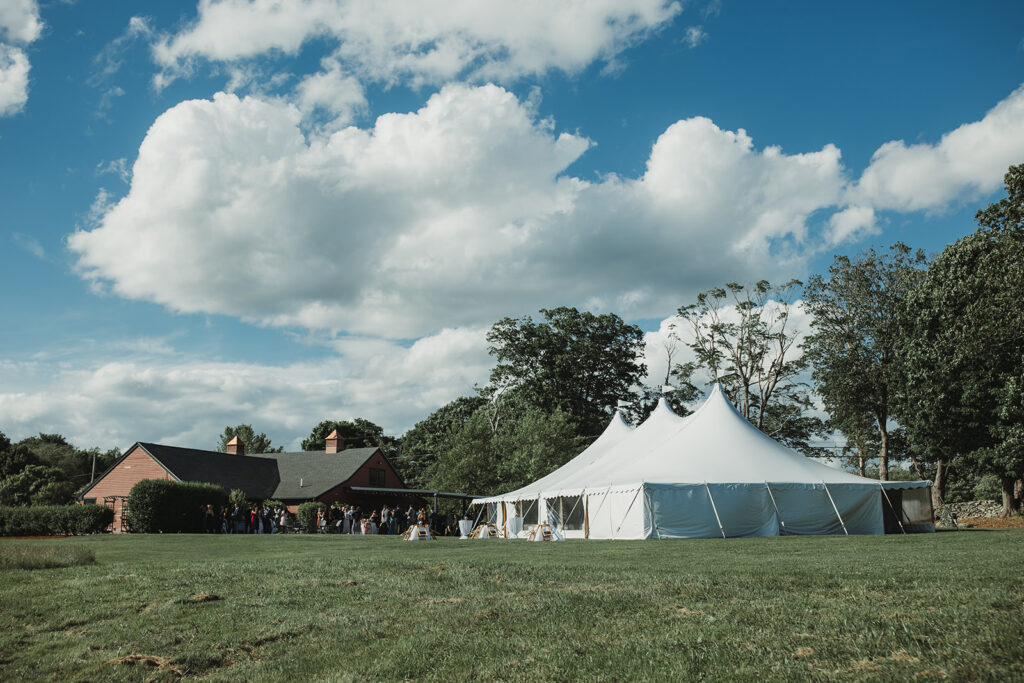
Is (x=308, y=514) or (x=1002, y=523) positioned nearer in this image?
(x=1002, y=523)

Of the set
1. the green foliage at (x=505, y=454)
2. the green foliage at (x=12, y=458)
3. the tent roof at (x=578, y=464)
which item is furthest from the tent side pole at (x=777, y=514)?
the green foliage at (x=12, y=458)

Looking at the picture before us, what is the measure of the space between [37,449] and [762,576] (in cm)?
7662

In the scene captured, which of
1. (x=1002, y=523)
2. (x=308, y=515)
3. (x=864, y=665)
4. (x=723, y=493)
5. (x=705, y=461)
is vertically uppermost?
(x=705, y=461)

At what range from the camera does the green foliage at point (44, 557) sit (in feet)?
40.3

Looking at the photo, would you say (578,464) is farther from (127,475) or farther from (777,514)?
(127,475)

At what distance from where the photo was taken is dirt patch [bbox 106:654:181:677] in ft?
20.5

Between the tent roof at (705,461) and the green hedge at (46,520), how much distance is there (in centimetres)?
1740

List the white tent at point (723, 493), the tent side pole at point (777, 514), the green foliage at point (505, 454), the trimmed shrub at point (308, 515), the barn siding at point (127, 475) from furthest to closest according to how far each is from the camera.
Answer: the barn siding at point (127, 475) → the green foliage at point (505, 454) → the trimmed shrub at point (308, 515) → the tent side pole at point (777, 514) → the white tent at point (723, 493)

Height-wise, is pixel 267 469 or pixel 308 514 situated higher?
pixel 267 469

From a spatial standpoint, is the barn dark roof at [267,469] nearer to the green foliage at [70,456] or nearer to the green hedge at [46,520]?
the green hedge at [46,520]

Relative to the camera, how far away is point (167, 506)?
3102 cm

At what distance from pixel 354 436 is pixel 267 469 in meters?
27.6

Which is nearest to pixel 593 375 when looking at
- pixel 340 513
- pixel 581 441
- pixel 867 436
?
pixel 581 441

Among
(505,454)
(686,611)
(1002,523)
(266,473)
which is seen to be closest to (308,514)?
(505,454)
